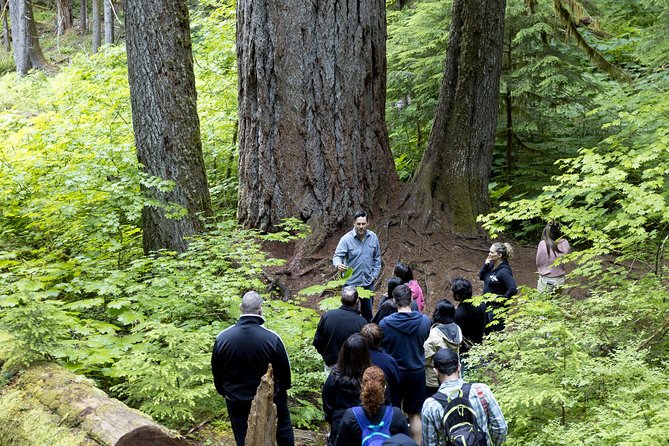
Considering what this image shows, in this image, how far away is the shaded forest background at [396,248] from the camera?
5.03 m

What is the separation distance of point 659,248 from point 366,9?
Answer: 21.1ft

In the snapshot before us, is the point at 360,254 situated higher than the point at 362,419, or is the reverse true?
the point at 362,419

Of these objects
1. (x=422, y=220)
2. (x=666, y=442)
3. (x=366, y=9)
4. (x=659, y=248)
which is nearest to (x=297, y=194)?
(x=422, y=220)

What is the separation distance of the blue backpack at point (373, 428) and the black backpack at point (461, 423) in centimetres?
36

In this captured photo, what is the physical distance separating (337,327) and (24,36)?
25134 mm

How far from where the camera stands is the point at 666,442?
3.72m

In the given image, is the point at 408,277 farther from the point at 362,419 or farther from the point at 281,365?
the point at 362,419

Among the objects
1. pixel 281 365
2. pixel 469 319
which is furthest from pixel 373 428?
pixel 469 319

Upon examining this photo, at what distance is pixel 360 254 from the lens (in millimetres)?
7957

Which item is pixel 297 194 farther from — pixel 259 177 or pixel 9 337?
pixel 9 337

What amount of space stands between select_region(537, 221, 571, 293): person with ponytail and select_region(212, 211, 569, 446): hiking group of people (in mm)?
690

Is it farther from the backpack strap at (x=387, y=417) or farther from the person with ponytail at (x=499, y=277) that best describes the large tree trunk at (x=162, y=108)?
the backpack strap at (x=387, y=417)

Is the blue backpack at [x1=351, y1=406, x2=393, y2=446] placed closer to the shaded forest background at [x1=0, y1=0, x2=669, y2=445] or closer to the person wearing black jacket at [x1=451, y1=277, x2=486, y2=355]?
the shaded forest background at [x1=0, y1=0, x2=669, y2=445]

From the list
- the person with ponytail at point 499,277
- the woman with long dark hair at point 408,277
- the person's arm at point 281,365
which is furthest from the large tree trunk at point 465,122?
the person's arm at point 281,365
